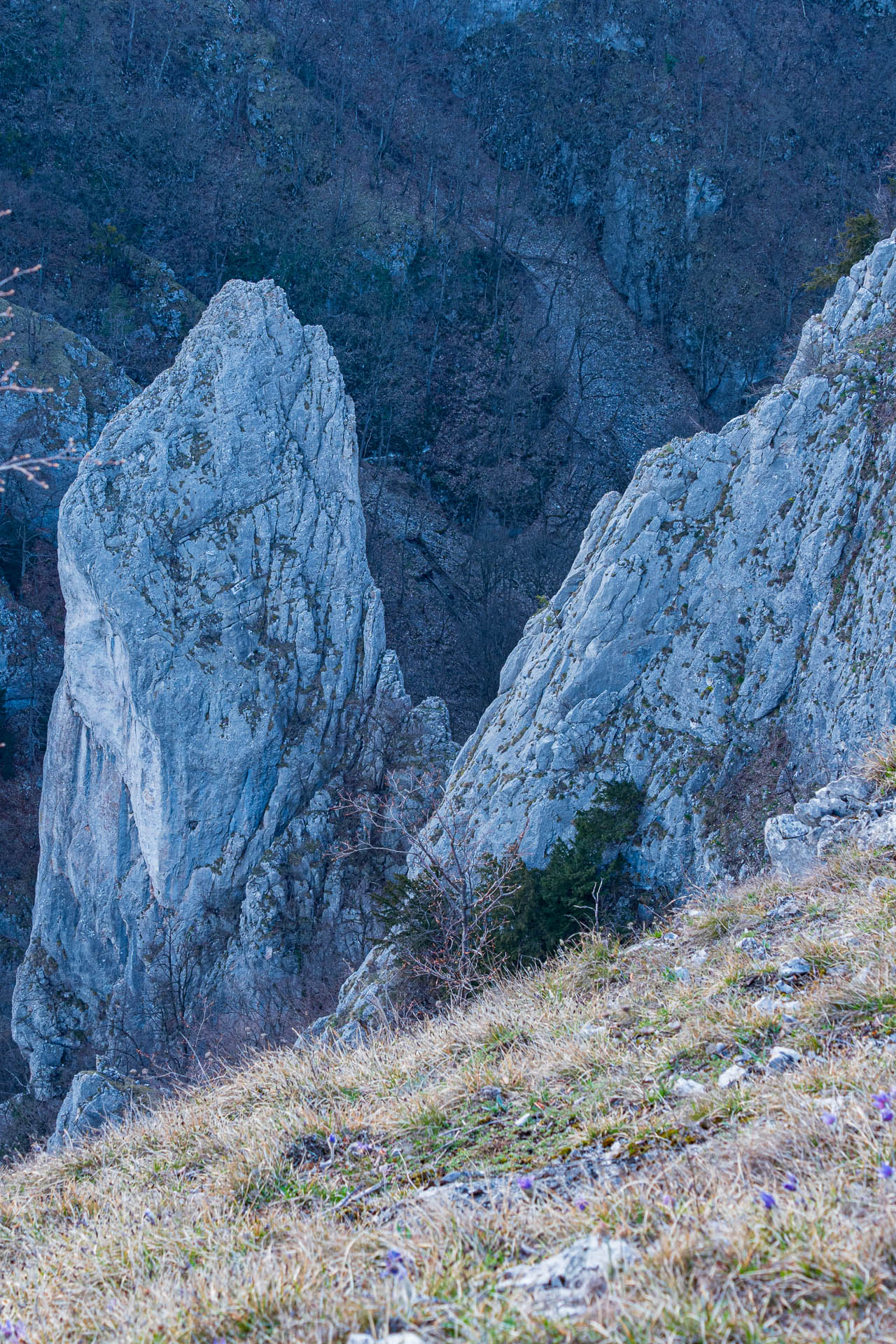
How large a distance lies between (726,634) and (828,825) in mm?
6249

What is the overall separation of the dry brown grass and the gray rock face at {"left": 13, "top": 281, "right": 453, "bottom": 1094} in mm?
14049

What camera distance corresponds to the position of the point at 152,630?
1945 cm

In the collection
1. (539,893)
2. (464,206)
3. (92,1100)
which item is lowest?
(92,1100)

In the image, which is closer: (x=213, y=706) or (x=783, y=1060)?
(x=783, y=1060)

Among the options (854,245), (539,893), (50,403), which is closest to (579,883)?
(539,893)

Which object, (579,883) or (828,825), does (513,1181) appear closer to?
(828,825)

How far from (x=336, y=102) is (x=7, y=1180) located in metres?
54.6

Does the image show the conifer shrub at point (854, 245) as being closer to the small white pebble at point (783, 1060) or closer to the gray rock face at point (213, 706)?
the gray rock face at point (213, 706)

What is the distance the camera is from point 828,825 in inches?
280

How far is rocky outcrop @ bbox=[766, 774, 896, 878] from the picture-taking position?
21.9 ft

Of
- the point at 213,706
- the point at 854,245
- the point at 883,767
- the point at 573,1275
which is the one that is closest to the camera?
the point at 573,1275

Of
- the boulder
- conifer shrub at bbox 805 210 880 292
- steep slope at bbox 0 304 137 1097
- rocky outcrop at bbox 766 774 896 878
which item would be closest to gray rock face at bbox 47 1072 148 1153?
steep slope at bbox 0 304 137 1097

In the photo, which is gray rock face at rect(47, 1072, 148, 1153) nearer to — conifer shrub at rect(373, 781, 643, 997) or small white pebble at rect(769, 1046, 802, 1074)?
conifer shrub at rect(373, 781, 643, 997)

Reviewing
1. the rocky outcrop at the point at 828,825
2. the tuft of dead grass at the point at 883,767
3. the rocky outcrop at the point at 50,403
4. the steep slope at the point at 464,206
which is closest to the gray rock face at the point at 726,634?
the tuft of dead grass at the point at 883,767
